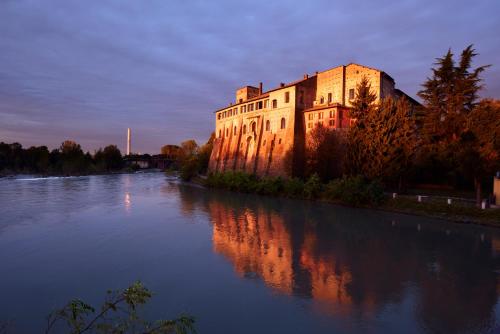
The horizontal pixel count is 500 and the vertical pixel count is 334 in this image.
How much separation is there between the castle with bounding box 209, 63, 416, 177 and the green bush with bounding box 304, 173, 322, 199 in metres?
6.59

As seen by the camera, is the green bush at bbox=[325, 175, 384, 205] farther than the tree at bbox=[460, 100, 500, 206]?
Yes

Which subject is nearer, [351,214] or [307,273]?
[307,273]

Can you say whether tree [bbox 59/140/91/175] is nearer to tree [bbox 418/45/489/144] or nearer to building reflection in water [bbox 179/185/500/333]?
building reflection in water [bbox 179/185/500/333]

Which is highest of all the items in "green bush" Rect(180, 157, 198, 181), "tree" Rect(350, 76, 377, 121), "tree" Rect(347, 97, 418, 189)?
"tree" Rect(350, 76, 377, 121)

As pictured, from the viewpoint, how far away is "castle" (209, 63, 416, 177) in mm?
36094

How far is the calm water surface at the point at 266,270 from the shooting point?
304 inches

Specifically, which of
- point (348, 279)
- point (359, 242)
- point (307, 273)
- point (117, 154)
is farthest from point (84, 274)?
point (117, 154)

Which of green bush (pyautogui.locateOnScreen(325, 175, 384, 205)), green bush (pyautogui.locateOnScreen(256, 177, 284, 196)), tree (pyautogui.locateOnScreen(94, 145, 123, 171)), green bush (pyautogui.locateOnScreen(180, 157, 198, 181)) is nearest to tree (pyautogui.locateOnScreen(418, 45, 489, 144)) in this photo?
green bush (pyautogui.locateOnScreen(325, 175, 384, 205))

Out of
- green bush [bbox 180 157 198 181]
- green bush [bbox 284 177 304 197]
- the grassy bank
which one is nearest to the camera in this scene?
the grassy bank

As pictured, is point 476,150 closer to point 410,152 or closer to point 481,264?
point 410,152

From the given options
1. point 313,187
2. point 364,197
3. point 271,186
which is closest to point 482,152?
point 364,197

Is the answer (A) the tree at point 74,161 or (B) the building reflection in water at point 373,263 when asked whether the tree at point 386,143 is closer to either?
(B) the building reflection in water at point 373,263

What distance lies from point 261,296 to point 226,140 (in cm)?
4609

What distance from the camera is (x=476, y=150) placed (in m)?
20.8
